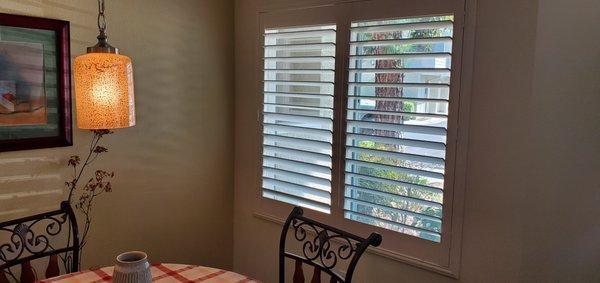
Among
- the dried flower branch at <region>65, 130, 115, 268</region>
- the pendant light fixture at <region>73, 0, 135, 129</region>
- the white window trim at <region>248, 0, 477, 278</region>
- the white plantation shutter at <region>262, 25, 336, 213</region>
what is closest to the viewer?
the pendant light fixture at <region>73, 0, 135, 129</region>

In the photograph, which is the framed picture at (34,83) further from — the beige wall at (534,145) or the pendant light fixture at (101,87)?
the beige wall at (534,145)

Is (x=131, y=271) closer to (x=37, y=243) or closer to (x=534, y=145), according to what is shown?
(x=37, y=243)

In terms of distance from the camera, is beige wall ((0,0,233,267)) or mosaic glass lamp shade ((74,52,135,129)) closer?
mosaic glass lamp shade ((74,52,135,129))

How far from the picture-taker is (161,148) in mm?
2625

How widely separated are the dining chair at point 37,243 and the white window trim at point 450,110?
46.1 inches

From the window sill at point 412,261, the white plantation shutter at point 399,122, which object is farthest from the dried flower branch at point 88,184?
the window sill at point 412,261

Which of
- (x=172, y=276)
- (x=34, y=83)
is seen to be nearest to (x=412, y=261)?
(x=172, y=276)

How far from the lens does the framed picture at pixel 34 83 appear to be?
78.6 inches

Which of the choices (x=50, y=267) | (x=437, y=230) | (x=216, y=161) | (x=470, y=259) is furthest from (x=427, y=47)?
(x=50, y=267)

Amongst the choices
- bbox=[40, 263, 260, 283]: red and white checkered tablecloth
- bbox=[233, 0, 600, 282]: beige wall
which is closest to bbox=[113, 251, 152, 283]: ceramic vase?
bbox=[40, 263, 260, 283]: red and white checkered tablecloth

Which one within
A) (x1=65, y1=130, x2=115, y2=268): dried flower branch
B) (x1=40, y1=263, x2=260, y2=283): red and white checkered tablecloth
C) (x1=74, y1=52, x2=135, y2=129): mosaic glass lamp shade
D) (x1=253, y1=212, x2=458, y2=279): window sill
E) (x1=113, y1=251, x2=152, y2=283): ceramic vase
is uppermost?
(x1=74, y1=52, x2=135, y2=129): mosaic glass lamp shade

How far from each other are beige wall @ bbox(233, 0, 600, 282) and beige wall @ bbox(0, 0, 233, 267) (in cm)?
155

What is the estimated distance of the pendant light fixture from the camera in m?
1.39

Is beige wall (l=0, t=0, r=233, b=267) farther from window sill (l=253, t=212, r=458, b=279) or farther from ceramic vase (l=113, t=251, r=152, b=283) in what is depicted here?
window sill (l=253, t=212, r=458, b=279)
